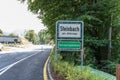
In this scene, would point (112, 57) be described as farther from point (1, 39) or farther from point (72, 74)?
point (1, 39)

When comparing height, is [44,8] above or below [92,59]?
above

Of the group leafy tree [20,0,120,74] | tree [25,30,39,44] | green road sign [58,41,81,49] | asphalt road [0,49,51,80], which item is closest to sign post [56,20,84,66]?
green road sign [58,41,81,49]

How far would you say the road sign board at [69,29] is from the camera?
1716cm

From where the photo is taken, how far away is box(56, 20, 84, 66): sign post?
1716 centimetres

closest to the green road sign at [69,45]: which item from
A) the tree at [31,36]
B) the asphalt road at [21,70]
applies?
the asphalt road at [21,70]

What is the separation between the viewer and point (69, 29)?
1747 cm

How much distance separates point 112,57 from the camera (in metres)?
27.0

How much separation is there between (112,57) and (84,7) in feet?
16.7

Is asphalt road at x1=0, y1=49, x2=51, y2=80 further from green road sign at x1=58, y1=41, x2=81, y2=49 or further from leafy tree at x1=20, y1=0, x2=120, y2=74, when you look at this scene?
leafy tree at x1=20, y1=0, x2=120, y2=74

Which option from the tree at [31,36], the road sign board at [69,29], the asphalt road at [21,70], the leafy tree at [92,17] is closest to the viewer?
the road sign board at [69,29]

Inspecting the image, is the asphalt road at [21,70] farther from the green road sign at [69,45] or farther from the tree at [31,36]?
the tree at [31,36]

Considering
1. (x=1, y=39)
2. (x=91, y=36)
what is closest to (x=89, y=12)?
(x=91, y=36)

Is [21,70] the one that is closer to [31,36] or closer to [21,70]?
[21,70]

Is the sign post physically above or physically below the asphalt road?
above
